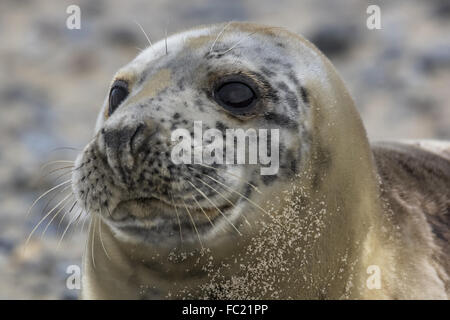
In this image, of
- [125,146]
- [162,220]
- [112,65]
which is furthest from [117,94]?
[112,65]

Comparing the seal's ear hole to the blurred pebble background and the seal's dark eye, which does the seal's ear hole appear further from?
the blurred pebble background

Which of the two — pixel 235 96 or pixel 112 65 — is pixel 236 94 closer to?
pixel 235 96

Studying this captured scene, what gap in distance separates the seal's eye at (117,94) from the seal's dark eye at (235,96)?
0.44 meters

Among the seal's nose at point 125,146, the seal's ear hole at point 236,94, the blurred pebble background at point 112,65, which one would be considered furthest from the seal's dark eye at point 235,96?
the blurred pebble background at point 112,65

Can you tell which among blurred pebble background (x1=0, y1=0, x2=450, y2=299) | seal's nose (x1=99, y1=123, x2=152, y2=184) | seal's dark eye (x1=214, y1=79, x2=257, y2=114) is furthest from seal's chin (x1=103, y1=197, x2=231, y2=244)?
blurred pebble background (x1=0, y1=0, x2=450, y2=299)

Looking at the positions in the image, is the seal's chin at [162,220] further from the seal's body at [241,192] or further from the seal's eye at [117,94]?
the seal's eye at [117,94]

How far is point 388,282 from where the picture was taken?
3.21m

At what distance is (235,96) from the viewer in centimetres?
309

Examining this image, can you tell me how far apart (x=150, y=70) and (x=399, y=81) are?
5.59m

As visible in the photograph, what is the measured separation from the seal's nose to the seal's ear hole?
0.34 metres

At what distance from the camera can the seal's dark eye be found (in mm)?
3088

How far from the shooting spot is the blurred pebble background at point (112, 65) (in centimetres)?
705

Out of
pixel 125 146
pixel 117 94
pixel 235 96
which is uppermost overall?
pixel 117 94

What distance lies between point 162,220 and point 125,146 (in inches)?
11.7
